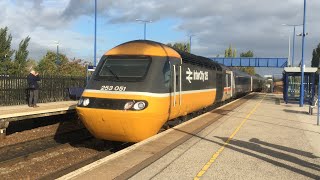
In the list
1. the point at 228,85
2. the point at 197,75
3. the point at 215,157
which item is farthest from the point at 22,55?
the point at 215,157

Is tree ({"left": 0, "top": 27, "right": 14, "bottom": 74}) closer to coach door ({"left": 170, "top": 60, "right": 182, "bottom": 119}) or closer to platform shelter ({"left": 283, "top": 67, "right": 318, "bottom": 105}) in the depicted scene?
platform shelter ({"left": 283, "top": 67, "right": 318, "bottom": 105})

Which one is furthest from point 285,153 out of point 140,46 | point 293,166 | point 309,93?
point 309,93

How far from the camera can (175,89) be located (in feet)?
40.1

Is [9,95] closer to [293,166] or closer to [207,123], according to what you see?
[207,123]

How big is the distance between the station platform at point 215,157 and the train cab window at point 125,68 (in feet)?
5.80

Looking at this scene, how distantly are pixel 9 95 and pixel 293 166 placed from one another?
1493 centimetres

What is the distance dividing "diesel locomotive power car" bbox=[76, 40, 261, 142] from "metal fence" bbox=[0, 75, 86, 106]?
31.2ft

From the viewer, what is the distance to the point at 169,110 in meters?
11.7

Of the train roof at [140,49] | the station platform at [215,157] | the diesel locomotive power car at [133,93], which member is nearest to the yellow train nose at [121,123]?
the diesel locomotive power car at [133,93]

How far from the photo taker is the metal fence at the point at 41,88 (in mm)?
19391

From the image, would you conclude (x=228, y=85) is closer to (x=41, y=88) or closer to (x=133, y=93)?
(x=41, y=88)

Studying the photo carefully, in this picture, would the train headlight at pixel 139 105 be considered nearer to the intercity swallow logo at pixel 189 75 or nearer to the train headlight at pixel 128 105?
the train headlight at pixel 128 105

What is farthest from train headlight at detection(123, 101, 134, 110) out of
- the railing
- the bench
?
the railing

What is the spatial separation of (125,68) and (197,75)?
505 cm
